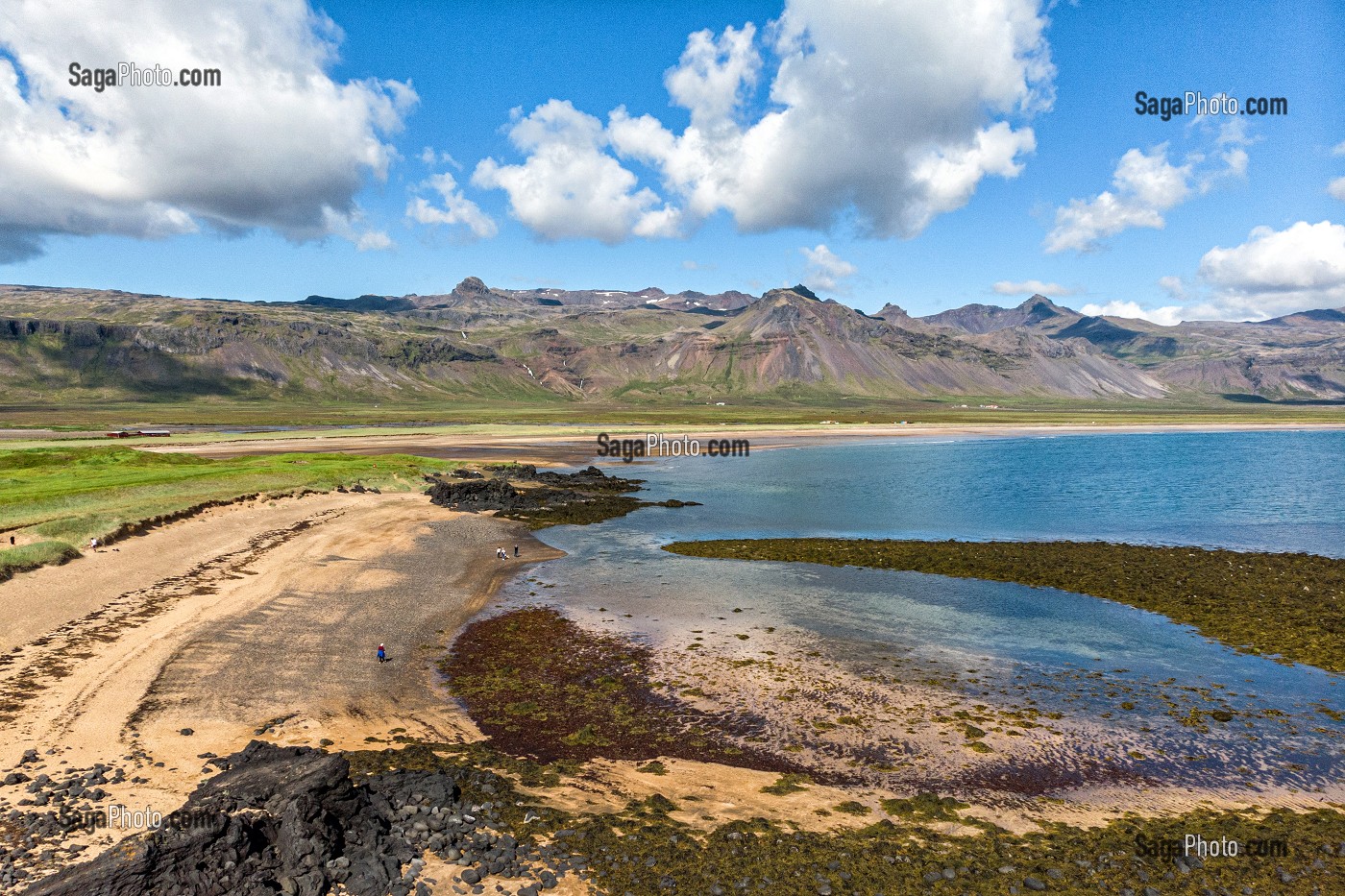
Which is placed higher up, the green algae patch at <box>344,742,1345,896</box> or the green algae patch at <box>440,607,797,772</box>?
the green algae patch at <box>344,742,1345,896</box>

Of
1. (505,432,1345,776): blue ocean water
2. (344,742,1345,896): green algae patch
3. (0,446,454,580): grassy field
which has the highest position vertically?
(0,446,454,580): grassy field

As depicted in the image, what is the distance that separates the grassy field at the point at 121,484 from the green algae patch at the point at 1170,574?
32.6 meters

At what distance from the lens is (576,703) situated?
68.5ft

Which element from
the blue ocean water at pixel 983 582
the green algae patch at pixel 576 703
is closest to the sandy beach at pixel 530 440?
the blue ocean water at pixel 983 582

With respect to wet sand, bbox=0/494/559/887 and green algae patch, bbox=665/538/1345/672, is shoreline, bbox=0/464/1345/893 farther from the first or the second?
green algae patch, bbox=665/538/1345/672

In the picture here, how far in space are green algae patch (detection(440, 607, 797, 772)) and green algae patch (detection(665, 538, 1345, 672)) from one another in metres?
18.8

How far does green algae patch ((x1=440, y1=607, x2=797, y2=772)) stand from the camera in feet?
58.5

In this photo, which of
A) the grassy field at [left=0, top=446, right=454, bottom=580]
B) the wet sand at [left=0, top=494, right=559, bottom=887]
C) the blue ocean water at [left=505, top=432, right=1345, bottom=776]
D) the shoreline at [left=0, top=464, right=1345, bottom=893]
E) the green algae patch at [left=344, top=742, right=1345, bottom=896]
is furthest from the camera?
the grassy field at [left=0, top=446, right=454, bottom=580]

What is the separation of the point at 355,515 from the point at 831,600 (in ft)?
124

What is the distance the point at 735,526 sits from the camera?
5488 cm

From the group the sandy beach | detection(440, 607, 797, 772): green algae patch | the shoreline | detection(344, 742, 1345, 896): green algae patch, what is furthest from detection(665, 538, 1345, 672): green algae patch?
the sandy beach

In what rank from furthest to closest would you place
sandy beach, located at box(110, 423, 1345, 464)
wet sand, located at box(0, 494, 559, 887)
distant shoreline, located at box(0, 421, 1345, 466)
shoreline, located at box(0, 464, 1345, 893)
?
distant shoreline, located at box(0, 421, 1345, 466)
sandy beach, located at box(110, 423, 1345, 464)
wet sand, located at box(0, 494, 559, 887)
shoreline, located at box(0, 464, 1345, 893)

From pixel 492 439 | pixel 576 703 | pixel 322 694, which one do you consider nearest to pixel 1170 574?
pixel 576 703

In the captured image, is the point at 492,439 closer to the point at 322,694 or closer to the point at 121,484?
the point at 121,484
